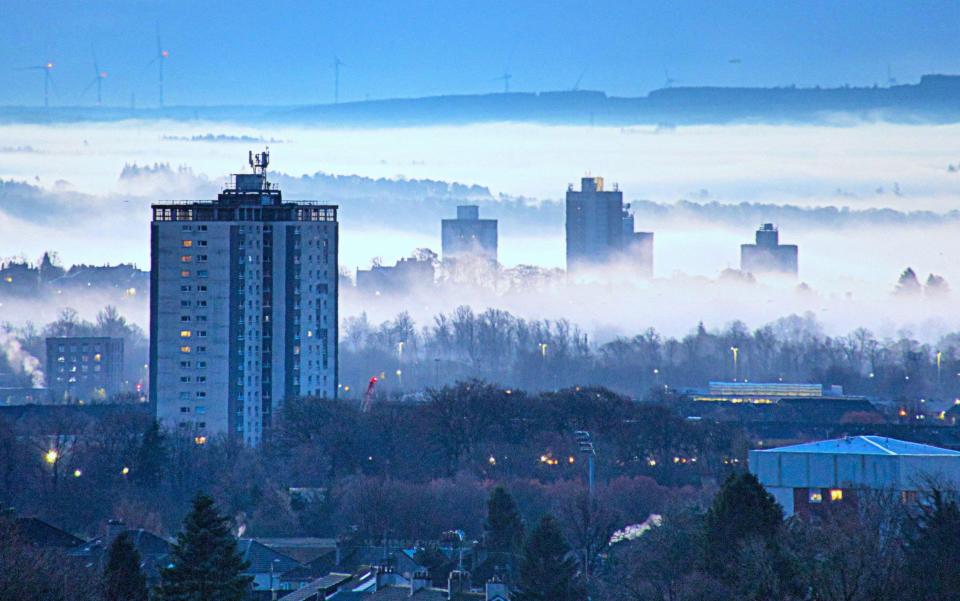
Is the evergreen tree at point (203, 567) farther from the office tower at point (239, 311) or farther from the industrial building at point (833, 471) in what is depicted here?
the office tower at point (239, 311)

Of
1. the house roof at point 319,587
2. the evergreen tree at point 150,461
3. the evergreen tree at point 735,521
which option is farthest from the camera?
the evergreen tree at point 150,461

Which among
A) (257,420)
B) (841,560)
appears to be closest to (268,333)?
(257,420)

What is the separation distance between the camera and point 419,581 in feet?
180

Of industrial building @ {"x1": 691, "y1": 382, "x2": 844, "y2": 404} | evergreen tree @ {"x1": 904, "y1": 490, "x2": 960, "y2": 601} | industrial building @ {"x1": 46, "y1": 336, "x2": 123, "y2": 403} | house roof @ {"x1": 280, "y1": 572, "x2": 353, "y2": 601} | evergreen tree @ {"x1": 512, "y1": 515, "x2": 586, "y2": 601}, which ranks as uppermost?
industrial building @ {"x1": 46, "y1": 336, "x2": 123, "y2": 403}

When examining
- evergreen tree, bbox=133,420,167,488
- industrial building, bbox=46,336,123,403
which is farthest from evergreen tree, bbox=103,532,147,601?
industrial building, bbox=46,336,123,403

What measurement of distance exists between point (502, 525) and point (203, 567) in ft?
66.0

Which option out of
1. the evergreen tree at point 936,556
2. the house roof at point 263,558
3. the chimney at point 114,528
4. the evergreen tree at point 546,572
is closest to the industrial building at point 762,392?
the house roof at point 263,558

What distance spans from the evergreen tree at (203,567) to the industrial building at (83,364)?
357 feet

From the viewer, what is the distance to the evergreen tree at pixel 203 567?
43.9 meters

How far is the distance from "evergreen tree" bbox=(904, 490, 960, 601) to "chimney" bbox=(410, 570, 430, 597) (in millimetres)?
11026

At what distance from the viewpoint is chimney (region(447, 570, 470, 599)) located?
2101 inches

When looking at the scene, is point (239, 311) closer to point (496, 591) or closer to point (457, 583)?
point (457, 583)

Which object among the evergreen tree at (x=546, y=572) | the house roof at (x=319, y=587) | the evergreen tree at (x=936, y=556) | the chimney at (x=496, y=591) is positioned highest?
the evergreen tree at (x=936, y=556)

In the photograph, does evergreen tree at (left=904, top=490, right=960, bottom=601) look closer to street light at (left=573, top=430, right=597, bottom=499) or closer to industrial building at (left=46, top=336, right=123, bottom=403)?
street light at (left=573, top=430, right=597, bottom=499)
